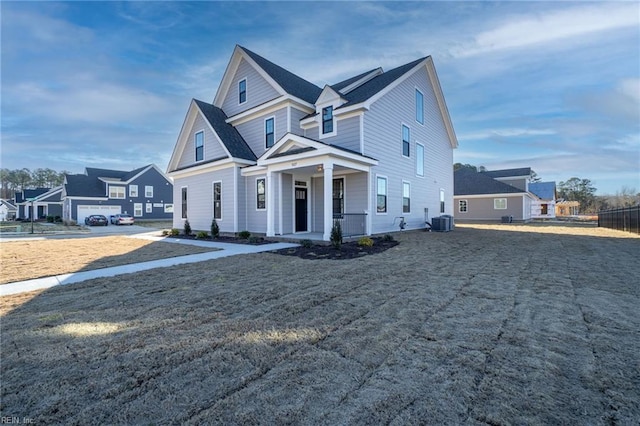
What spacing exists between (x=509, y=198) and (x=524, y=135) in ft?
31.4

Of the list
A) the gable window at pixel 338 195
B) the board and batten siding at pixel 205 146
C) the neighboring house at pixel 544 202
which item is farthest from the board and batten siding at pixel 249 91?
the neighboring house at pixel 544 202

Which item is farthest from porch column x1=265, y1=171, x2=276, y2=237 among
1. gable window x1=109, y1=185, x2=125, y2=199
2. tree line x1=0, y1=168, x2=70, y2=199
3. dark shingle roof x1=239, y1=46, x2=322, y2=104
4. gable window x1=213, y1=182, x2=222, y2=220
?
tree line x1=0, y1=168, x2=70, y2=199

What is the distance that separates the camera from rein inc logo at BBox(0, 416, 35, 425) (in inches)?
73.2

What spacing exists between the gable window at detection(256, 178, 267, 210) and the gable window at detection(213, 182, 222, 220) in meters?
2.35

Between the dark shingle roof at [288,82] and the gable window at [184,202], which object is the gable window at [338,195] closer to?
the dark shingle roof at [288,82]

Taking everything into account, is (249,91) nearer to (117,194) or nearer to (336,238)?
(336,238)

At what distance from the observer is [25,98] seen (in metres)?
17.5

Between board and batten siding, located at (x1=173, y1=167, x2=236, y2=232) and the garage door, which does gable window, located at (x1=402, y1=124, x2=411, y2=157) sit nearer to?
board and batten siding, located at (x1=173, y1=167, x2=236, y2=232)

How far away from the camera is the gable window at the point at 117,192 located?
3706cm

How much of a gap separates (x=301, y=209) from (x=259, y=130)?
200 inches

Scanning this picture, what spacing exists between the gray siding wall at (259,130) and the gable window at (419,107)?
768 cm

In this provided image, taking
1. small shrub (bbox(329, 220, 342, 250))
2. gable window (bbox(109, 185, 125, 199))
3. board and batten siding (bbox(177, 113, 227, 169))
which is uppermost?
board and batten siding (bbox(177, 113, 227, 169))

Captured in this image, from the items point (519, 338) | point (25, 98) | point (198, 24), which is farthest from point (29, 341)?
point (25, 98)

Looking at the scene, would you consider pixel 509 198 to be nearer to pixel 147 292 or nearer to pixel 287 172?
pixel 287 172
